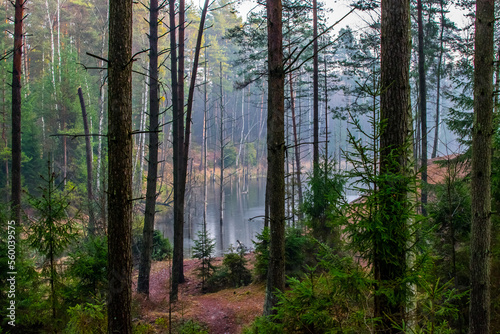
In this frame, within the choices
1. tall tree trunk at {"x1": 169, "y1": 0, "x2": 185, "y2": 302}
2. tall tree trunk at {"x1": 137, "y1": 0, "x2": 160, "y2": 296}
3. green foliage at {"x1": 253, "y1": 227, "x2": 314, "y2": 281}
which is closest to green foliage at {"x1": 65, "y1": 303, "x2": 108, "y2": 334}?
tall tree trunk at {"x1": 137, "y1": 0, "x2": 160, "y2": 296}

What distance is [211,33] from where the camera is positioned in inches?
1633

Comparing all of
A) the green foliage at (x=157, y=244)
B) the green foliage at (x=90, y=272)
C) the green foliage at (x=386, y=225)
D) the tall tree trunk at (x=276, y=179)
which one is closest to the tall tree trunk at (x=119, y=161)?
the green foliage at (x=90, y=272)

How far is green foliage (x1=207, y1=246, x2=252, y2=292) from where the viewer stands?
961 cm

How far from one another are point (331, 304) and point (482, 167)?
3.40 metres

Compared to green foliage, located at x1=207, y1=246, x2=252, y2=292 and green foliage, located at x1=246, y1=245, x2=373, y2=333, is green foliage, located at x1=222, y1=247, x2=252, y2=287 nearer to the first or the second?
A: green foliage, located at x1=207, y1=246, x2=252, y2=292

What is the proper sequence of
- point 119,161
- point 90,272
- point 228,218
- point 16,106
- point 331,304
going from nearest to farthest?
point 331,304
point 119,161
point 90,272
point 16,106
point 228,218

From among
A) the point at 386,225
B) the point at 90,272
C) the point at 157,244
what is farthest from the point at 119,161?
the point at 157,244

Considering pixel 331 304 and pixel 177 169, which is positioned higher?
pixel 177 169

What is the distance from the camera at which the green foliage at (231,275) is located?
31.5ft

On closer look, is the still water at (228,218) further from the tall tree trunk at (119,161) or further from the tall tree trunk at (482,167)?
the tall tree trunk at (119,161)

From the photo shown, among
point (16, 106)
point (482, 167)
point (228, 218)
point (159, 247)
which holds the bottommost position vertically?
point (228, 218)

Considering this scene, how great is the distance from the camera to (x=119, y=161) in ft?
11.6

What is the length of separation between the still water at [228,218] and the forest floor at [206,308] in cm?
435

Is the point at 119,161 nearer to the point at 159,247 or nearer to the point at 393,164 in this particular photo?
the point at 393,164
